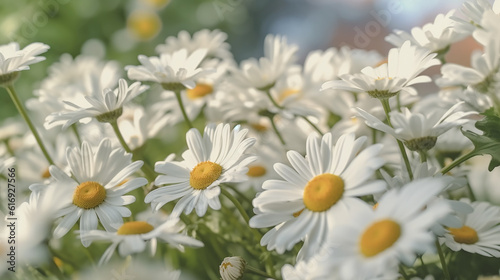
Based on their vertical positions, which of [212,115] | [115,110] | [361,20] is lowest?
[361,20]

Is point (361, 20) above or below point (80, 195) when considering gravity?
below

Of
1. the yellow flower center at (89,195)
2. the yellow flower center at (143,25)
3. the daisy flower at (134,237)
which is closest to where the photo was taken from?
the daisy flower at (134,237)

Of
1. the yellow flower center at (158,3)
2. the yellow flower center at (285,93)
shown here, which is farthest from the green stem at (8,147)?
the yellow flower center at (158,3)

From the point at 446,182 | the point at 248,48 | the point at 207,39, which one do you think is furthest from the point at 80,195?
the point at 248,48

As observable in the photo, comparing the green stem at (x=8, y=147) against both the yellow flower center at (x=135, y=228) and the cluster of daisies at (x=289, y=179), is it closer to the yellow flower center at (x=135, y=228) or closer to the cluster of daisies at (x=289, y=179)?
the cluster of daisies at (x=289, y=179)

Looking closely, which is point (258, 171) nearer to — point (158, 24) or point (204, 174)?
point (204, 174)

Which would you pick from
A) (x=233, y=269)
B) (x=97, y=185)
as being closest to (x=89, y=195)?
(x=97, y=185)

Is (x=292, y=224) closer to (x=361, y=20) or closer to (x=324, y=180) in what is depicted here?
(x=324, y=180)
